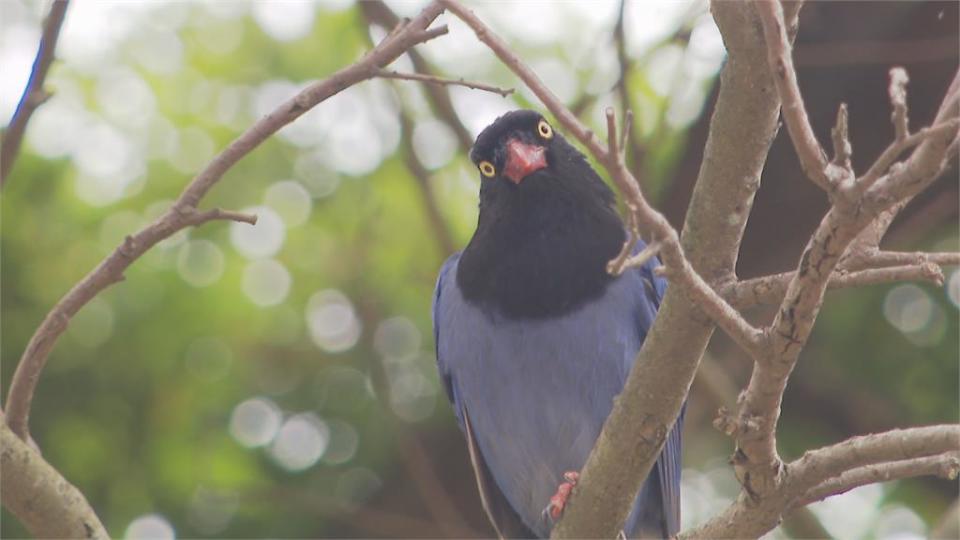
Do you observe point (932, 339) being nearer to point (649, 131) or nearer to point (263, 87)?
point (649, 131)

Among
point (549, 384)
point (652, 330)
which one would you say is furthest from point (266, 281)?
point (652, 330)

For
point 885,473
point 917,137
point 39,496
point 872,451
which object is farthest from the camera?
point 39,496

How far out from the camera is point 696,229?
303 cm

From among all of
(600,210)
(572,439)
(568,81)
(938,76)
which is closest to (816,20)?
(938,76)

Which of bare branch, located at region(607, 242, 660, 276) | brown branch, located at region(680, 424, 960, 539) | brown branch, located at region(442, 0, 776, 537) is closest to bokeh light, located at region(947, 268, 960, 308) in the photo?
brown branch, located at region(680, 424, 960, 539)

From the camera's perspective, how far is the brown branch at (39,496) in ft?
10.9

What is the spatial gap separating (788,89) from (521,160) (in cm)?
222

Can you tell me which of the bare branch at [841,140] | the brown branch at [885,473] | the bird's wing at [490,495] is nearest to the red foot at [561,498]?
the bird's wing at [490,495]

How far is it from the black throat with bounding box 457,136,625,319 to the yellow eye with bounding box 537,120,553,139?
49 millimetres

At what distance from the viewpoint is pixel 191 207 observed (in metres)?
3.40

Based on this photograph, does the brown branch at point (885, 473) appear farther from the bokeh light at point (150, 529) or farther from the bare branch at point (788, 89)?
the bokeh light at point (150, 529)

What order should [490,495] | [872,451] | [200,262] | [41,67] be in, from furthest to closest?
Result: [200,262] < [490,495] < [41,67] < [872,451]

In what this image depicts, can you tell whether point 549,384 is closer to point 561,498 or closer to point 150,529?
point 561,498

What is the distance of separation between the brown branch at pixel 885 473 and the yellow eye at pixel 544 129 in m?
1.76
